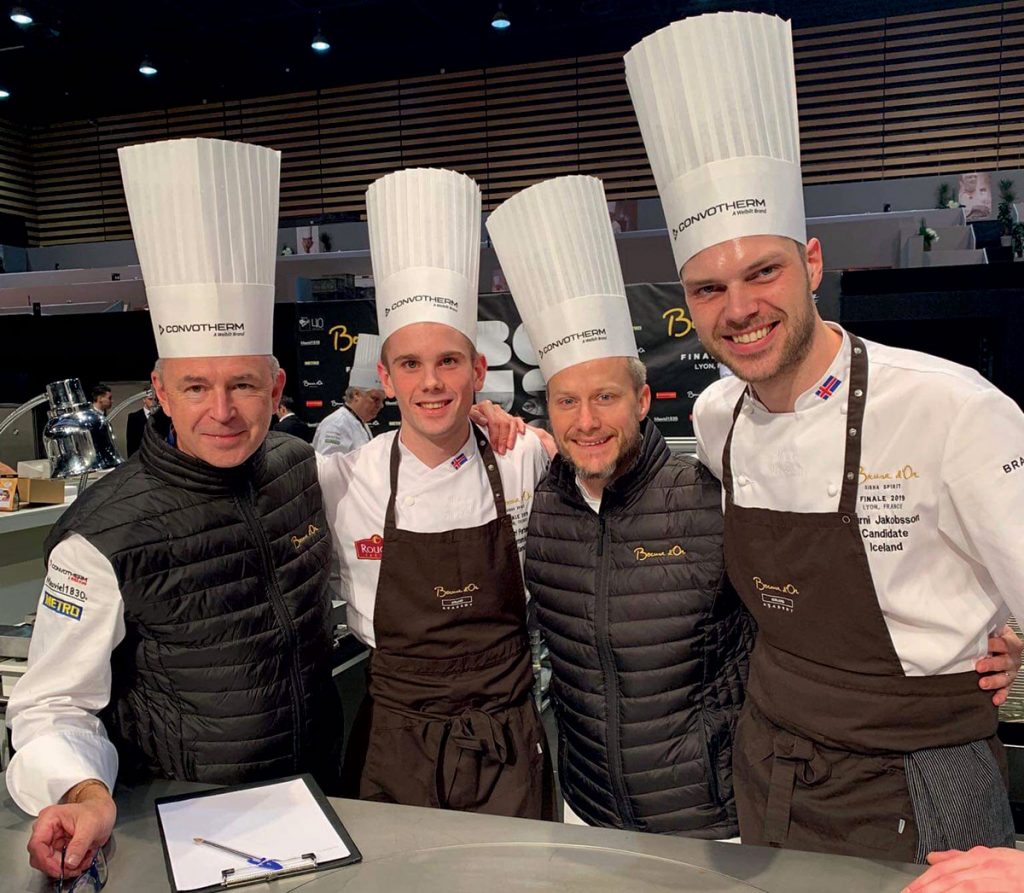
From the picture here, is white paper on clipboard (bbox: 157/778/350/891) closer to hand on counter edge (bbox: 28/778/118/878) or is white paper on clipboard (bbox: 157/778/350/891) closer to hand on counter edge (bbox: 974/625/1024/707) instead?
hand on counter edge (bbox: 28/778/118/878)

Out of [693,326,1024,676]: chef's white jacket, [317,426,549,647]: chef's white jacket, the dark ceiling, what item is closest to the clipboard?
[317,426,549,647]: chef's white jacket

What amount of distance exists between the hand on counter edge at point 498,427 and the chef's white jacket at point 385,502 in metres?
0.05

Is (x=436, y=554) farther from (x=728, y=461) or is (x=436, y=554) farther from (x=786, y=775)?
(x=786, y=775)

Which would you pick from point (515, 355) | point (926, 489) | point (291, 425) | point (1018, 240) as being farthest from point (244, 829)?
point (1018, 240)

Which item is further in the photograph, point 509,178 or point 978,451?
point 509,178

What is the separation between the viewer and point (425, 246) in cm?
186

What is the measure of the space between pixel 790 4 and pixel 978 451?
25.0 feet

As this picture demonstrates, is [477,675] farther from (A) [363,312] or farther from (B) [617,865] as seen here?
(A) [363,312]

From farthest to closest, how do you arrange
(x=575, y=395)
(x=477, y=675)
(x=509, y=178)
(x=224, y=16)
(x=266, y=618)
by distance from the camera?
(x=509, y=178), (x=224, y=16), (x=575, y=395), (x=477, y=675), (x=266, y=618)

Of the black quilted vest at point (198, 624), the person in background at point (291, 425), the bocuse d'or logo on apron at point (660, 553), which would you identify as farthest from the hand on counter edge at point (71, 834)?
the person in background at point (291, 425)

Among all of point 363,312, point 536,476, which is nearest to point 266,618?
point 536,476

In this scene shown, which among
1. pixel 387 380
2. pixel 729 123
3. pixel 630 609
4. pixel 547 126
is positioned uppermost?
pixel 547 126

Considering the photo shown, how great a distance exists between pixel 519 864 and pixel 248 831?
0.35 meters

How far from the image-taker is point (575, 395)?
1.70m
